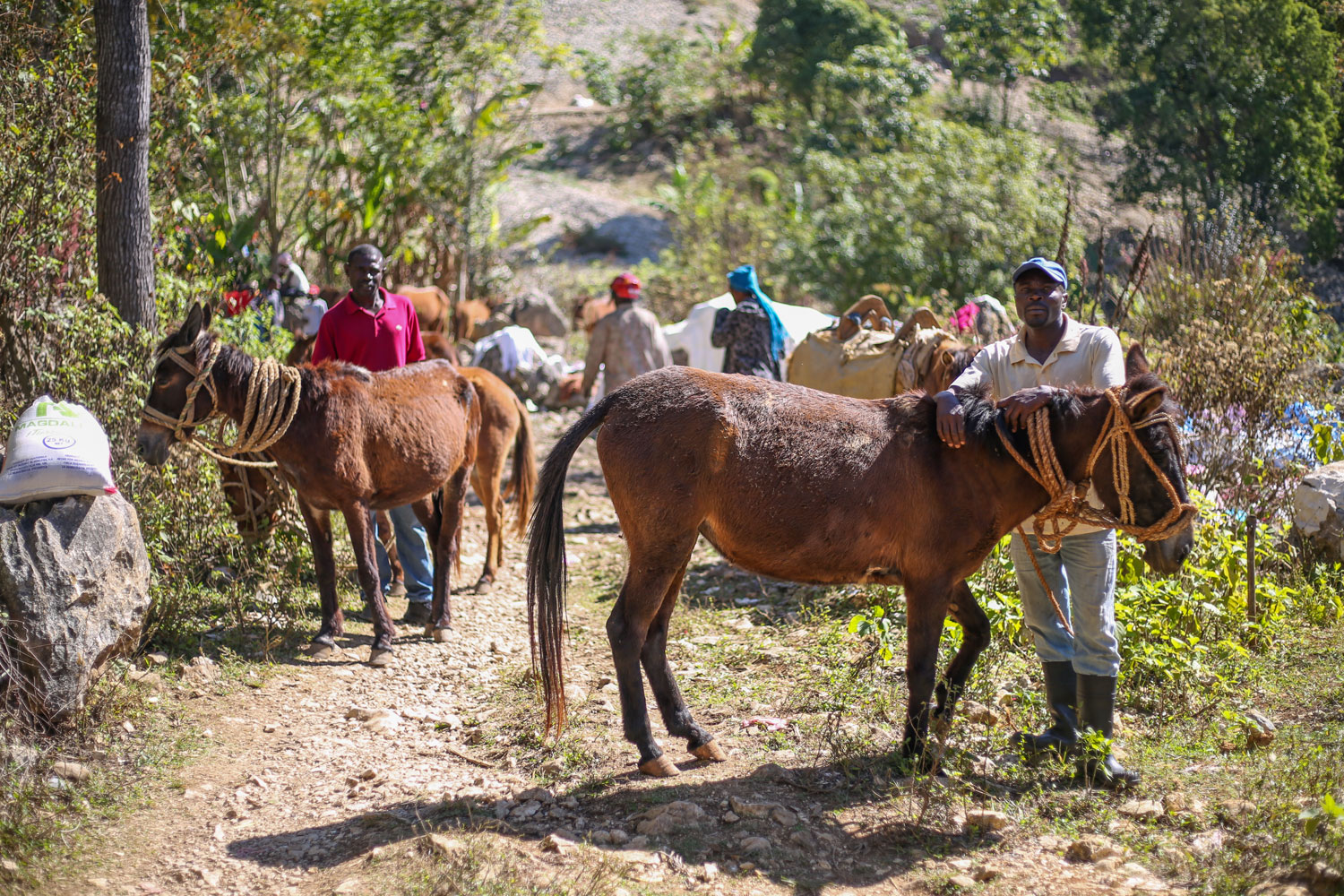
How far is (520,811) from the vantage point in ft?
13.4

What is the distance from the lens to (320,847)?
3.83 m

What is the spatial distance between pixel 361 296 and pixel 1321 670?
240 inches

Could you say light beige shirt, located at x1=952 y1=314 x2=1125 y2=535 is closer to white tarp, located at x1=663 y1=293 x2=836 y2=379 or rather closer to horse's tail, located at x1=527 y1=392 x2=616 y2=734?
horse's tail, located at x1=527 y1=392 x2=616 y2=734

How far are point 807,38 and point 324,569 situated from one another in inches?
1089

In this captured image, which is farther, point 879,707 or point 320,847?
point 879,707

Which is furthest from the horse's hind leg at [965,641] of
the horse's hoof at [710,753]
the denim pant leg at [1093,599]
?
the horse's hoof at [710,753]

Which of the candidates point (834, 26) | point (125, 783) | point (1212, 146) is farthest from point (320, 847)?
point (834, 26)

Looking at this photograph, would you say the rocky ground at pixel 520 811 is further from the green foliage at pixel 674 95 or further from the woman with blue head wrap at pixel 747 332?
the green foliage at pixel 674 95

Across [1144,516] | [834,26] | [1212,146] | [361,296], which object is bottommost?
[1144,516]

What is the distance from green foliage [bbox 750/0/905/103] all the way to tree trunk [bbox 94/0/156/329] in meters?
24.0

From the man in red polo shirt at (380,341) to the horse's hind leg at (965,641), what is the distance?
370cm

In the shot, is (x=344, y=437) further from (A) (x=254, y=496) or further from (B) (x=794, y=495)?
(B) (x=794, y=495)

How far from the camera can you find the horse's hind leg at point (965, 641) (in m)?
4.49

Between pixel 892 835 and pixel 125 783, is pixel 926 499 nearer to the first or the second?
pixel 892 835
